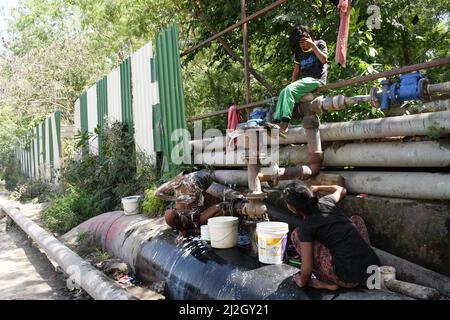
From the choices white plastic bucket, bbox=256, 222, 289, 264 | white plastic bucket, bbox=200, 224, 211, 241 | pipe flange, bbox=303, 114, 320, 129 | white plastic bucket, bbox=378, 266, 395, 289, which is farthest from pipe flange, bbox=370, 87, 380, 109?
white plastic bucket, bbox=200, 224, 211, 241

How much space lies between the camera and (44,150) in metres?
15.9

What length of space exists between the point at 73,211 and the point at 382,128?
6.26 meters

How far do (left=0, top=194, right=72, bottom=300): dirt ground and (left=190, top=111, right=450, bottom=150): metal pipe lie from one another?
2.96 meters

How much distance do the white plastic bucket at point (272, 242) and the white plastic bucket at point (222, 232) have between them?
0.53 metres

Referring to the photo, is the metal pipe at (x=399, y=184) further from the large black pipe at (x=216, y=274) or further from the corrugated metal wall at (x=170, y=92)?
the corrugated metal wall at (x=170, y=92)

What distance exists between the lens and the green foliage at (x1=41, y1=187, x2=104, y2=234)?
25.3ft

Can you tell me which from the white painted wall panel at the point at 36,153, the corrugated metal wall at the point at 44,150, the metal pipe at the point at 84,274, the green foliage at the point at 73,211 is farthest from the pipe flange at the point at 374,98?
the white painted wall panel at the point at 36,153

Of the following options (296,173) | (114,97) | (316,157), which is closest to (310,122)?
(316,157)

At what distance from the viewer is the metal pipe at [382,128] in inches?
125

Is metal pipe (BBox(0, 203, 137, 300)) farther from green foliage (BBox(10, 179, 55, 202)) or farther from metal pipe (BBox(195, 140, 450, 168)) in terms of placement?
green foliage (BBox(10, 179, 55, 202))

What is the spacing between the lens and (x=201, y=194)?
489 cm

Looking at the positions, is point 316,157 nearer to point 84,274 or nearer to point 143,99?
point 84,274
